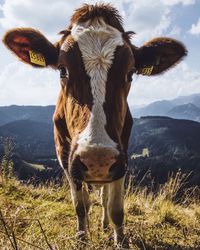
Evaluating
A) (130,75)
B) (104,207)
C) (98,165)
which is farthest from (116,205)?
(98,165)

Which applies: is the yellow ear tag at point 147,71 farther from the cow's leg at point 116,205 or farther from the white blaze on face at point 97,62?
the cow's leg at point 116,205

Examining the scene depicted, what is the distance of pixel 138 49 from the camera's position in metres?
6.42

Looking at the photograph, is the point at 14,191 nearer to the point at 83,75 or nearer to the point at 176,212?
the point at 176,212

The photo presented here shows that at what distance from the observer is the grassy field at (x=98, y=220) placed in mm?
5555

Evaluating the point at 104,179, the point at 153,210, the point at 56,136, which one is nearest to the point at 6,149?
the point at 56,136

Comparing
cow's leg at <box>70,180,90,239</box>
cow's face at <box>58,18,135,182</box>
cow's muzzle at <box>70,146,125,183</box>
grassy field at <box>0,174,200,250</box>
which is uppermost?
cow's face at <box>58,18,135,182</box>

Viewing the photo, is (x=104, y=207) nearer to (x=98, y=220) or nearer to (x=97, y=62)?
(x=98, y=220)

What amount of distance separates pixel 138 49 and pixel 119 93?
5.46ft

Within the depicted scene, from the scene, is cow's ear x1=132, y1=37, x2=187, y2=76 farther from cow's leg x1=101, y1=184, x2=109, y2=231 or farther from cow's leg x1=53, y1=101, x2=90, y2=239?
cow's leg x1=101, y1=184, x2=109, y2=231

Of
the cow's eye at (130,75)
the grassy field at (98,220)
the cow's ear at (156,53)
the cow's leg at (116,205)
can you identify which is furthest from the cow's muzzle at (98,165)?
the cow's ear at (156,53)

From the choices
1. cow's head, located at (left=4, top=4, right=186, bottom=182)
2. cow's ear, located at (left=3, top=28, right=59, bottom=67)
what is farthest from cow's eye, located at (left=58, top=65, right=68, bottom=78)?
cow's ear, located at (left=3, top=28, right=59, bottom=67)

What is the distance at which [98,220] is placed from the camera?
7.23m

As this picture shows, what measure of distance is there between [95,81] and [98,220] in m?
3.43

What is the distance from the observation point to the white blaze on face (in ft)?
13.2
